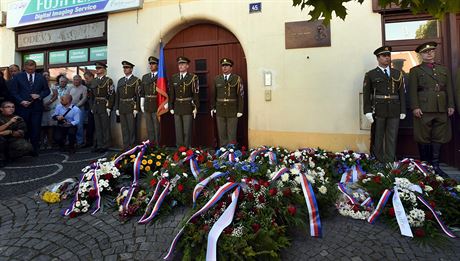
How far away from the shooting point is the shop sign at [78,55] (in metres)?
7.45

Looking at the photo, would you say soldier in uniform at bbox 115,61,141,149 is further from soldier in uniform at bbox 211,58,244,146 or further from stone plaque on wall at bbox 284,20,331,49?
stone plaque on wall at bbox 284,20,331,49

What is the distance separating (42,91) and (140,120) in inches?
80.9

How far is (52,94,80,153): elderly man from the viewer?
6.24 meters

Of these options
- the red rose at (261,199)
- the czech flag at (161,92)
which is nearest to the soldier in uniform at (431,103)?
the red rose at (261,199)

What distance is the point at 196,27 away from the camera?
21.0ft

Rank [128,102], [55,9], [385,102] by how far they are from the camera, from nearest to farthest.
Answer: [385,102]
[128,102]
[55,9]

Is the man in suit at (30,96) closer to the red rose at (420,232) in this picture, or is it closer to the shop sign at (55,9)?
the shop sign at (55,9)

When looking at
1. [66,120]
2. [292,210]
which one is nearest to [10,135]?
[66,120]

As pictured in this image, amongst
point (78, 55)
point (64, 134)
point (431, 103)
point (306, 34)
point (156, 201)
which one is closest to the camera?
point (156, 201)

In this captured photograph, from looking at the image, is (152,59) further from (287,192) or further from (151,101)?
(287,192)

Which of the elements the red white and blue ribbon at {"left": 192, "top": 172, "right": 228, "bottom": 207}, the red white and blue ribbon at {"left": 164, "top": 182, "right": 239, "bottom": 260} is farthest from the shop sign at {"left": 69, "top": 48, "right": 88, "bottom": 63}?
the red white and blue ribbon at {"left": 164, "top": 182, "right": 239, "bottom": 260}

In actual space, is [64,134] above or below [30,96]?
below

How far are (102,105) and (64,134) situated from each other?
1.11 meters

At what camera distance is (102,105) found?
6.33 meters
